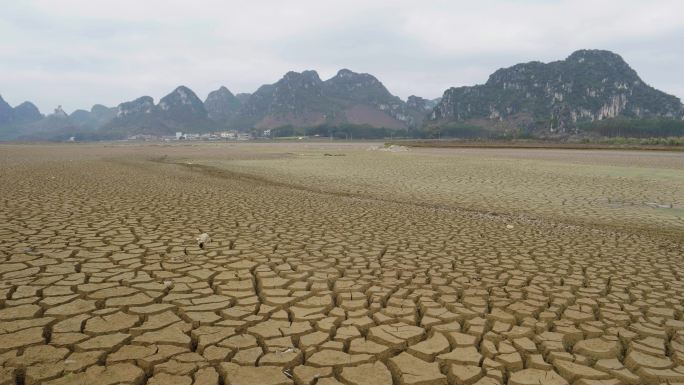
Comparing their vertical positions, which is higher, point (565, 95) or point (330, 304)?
point (565, 95)

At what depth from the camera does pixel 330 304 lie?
404 cm

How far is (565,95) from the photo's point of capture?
167 m

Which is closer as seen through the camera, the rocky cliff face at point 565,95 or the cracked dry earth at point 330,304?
the cracked dry earth at point 330,304

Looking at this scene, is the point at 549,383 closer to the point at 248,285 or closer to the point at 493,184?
the point at 248,285

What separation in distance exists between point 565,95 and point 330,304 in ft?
632

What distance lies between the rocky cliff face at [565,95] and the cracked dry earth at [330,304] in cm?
14504

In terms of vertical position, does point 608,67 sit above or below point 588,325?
above

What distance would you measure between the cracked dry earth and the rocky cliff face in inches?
5710

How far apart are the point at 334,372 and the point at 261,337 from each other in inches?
30.9

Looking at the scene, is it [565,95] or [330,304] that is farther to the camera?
[565,95]

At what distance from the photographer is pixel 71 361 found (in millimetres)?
2811

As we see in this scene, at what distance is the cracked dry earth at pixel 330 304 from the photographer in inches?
113

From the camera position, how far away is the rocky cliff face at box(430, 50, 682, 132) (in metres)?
157

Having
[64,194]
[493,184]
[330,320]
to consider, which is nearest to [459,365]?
[330,320]
